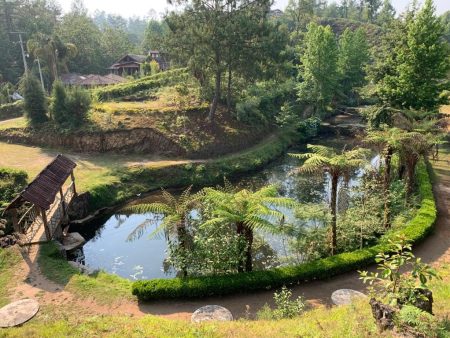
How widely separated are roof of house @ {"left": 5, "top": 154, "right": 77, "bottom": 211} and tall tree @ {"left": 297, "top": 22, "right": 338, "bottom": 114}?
29621 mm

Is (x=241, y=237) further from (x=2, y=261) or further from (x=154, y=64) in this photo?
(x=154, y=64)

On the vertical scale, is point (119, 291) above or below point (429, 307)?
below

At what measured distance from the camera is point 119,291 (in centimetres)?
1229

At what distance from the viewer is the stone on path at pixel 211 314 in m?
10.3

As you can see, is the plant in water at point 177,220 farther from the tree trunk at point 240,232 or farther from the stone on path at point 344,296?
the stone on path at point 344,296

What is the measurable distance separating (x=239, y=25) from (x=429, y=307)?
81.7ft

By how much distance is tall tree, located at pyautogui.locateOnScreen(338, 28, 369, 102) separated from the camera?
1879 inches

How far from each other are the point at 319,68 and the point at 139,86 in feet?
66.3

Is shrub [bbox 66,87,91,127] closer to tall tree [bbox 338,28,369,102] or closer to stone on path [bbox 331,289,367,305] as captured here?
stone on path [bbox 331,289,367,305]

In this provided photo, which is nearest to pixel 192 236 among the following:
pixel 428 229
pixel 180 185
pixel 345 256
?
pixel 345 256

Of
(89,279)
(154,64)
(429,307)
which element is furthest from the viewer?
(154,64)

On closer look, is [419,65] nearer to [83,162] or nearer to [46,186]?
[46,186]

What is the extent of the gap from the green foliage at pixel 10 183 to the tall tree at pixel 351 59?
4018 cm

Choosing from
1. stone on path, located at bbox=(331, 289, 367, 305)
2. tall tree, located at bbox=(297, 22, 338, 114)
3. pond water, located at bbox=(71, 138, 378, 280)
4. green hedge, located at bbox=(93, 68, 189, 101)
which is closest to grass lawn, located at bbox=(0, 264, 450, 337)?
stone on path, located at bbox=(331, 289, 367, 305)
